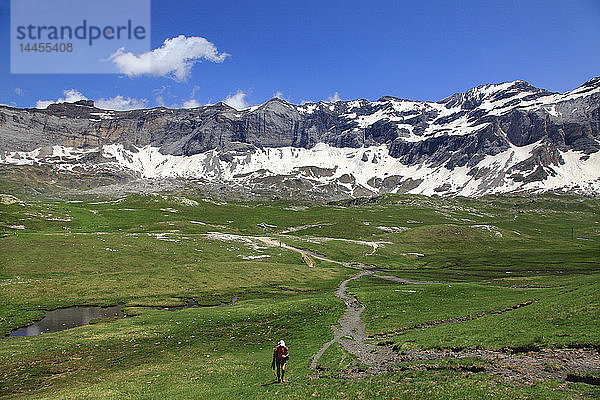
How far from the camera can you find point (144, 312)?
66.9 meters

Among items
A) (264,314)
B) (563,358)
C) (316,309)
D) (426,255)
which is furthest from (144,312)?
(426,255)

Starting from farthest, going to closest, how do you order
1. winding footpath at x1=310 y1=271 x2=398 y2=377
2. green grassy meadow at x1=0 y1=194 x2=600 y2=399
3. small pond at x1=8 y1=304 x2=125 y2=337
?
1. small pond at x1=8 y1=304 x2=125 y2=337
2. winding footpath at x1=310 y1=271 x2=398 y2=377
3. green grassy meadow at x1=0 y1=194 x2=600 y2=399

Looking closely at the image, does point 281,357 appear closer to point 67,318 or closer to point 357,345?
point 357,345

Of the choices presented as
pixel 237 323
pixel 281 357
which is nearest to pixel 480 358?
pixel 281 357

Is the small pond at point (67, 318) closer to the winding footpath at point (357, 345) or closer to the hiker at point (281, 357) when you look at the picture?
the winding footpath at point (357, 345)

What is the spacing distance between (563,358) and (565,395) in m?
8.51

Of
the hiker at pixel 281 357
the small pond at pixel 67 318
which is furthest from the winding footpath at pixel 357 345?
the small pond at pixel 67 318

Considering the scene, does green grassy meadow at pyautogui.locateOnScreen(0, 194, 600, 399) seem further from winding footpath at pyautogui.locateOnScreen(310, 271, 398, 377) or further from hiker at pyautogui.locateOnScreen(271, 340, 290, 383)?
hiker at pyautogui.locateOnScreen(271, 340, 290, 383)

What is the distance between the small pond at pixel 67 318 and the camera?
2202 inches

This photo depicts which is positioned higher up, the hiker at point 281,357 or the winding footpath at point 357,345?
the hiker at point 281,357

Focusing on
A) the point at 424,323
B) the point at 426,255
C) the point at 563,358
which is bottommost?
the point at 426,255

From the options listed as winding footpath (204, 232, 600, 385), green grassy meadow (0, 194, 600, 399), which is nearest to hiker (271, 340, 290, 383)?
green grassy meadow (0, 194, 600, 399)

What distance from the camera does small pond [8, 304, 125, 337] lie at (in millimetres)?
55938

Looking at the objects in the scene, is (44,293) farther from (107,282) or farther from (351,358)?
(351,358)
